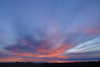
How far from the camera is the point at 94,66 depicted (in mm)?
25438

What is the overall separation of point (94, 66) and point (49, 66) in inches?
630

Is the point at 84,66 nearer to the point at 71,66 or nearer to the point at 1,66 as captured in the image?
the point at 71,66

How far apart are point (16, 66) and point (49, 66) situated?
13.3 m

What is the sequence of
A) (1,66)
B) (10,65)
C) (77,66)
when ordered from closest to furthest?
1. (1,66)
2. (10,65)
3. (77,66)

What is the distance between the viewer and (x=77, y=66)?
2708cm

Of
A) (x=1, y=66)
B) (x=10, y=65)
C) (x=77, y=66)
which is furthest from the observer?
(x=77, y=66)

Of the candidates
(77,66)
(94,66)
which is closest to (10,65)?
(77,66)

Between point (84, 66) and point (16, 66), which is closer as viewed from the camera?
point (16, 66)

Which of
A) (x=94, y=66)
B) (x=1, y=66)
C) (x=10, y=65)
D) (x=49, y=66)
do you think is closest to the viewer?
(x=1, y=66)

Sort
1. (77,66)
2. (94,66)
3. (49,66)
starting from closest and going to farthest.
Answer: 1. (94,66)
2. (77,66)
3. (49,66)

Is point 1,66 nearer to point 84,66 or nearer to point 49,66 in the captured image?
point 49,66

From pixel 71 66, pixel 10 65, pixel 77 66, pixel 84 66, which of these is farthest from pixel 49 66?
pixel 10 65

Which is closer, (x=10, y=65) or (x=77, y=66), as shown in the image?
(x=10, y=65)

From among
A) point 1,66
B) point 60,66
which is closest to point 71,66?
point 60,66
